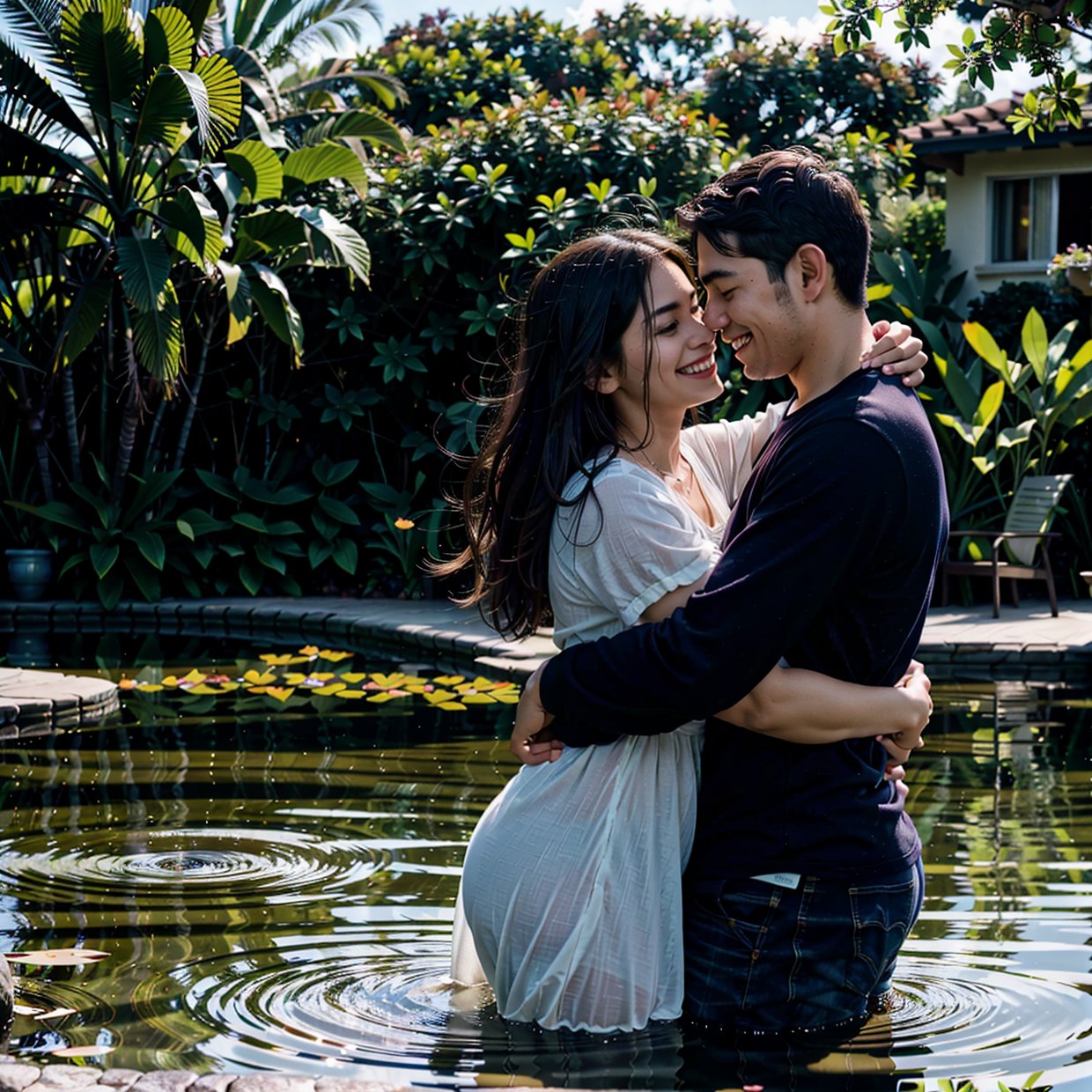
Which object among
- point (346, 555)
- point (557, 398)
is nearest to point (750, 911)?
point (557, 398)

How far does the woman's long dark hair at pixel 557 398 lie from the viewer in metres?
2.98

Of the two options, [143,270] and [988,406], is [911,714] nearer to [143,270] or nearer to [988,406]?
[143,270]

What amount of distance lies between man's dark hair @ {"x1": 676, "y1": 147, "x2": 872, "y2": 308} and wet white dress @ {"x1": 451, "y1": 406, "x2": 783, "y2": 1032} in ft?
1.49

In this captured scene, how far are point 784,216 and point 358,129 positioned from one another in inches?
448

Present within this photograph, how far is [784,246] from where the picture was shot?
274 cm

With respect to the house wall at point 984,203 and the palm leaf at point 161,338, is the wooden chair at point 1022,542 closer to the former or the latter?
the house wall at point 984,203

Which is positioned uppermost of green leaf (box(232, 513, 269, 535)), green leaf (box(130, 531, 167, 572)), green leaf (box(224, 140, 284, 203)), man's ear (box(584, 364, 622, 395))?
green leaf (box(224, 140, 284, 203))

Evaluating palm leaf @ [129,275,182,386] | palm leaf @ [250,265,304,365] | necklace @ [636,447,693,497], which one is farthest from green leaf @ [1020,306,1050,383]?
necklace @ [636,447,693,497]

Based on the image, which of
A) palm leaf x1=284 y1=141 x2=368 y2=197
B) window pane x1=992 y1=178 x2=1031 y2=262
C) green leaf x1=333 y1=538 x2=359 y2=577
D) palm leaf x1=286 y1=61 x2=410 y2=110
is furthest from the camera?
window pane x1=992 y1=178 x2=1031 y2=262

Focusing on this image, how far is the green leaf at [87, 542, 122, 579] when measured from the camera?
12484mm

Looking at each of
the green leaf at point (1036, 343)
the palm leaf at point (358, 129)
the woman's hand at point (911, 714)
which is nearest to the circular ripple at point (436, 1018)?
the woman's hand at point (911, 714)

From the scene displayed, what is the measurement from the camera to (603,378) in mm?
3029

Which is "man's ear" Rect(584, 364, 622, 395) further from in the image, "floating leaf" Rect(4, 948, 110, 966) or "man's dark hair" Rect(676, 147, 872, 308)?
"floating leaf" Rect(4, 948, 110, 966)

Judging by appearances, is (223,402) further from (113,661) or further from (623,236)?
(623,236)
